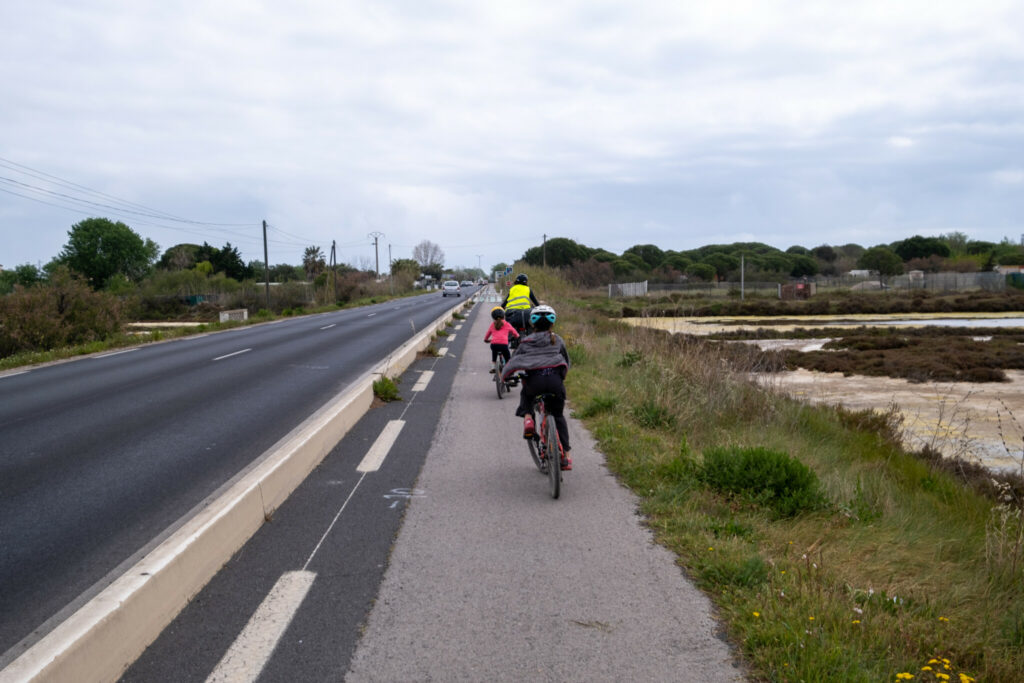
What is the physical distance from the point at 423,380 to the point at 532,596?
9.91 metres

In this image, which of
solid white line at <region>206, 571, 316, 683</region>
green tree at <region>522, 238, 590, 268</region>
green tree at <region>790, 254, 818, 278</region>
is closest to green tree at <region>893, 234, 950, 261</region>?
green tree at <region>790, 254, 818, 278</region>

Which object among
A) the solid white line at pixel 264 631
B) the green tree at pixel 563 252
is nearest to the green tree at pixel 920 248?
the green tree at pixel 563 252

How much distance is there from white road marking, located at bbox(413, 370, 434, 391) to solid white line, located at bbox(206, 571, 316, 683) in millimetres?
8399

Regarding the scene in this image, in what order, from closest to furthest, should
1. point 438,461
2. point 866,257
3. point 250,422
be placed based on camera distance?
1. point 438,461
2. point 250,422
3. point 866,257

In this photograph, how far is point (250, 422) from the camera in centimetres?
945

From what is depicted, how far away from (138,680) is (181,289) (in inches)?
3022

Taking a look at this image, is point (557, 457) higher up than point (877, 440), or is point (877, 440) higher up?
point (557, 457)

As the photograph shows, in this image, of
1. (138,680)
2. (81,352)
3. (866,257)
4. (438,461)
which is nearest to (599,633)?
(138,680)

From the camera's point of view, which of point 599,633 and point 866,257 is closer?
point 599,633

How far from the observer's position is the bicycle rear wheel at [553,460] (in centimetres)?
608

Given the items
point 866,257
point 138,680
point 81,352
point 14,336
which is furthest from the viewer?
point 866,257

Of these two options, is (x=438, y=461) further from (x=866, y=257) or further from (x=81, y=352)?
(x=866, y=257)

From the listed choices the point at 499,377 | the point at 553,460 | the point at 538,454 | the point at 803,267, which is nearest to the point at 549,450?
the point at 553,460

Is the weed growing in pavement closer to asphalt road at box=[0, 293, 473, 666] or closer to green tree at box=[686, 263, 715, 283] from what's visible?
asphalt road at box=[0, 293, 473, 666]
